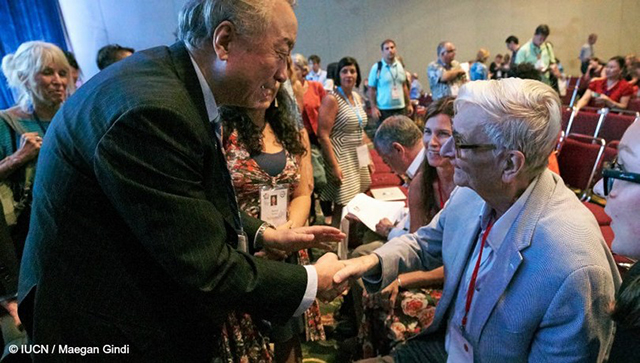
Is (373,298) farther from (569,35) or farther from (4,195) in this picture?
(569,35)

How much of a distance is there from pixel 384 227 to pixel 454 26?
1225 cm

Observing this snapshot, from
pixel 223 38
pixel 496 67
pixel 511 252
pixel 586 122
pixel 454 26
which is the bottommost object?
pixel 586 122

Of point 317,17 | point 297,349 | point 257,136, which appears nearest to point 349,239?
point 297,349

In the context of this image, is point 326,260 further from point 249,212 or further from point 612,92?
point 612,92

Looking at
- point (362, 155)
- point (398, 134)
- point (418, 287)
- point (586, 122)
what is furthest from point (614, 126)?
point (418, 287)

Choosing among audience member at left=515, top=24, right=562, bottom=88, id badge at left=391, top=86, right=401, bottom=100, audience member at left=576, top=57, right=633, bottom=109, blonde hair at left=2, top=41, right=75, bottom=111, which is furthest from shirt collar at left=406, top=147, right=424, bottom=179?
audience member at left=515, top=24, right=562, bottom=88

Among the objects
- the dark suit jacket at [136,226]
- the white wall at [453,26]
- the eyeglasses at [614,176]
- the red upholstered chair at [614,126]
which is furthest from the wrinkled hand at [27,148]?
the white wall at [453,26]

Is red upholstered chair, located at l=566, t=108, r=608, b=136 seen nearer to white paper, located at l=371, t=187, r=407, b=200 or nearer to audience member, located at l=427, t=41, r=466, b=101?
audience member, located at l=427, t=41, r=466, b=101

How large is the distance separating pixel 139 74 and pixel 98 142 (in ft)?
0.63

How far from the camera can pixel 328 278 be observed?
4.37 feet

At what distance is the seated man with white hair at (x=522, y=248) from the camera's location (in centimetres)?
115

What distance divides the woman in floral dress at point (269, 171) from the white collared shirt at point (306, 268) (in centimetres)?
65

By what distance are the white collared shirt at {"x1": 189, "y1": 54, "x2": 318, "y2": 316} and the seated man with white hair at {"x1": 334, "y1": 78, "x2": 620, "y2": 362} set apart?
0.17m

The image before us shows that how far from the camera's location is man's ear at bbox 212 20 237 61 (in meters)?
1.09
